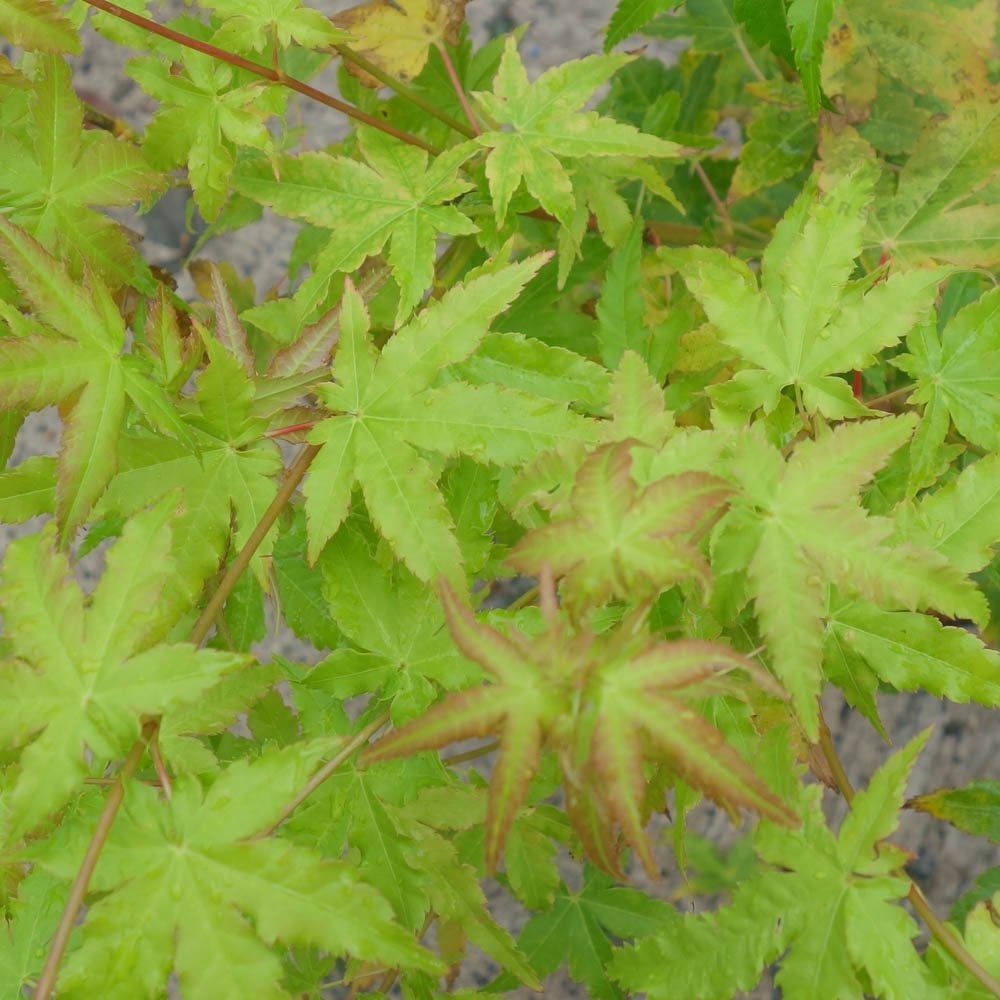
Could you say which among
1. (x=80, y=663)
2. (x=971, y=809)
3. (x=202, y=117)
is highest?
(x=202, y=117)

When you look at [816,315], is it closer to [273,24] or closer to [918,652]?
[918,652]

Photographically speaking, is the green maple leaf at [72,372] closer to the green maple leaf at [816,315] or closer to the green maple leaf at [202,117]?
the green maple leaf at [202,117]

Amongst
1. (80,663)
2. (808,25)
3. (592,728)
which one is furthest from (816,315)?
(80,663)

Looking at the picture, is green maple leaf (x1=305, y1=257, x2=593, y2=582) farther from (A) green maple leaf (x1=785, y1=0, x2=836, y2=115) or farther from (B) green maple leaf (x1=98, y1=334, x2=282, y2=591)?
(A) green maple leaf (x1=785, y1=0, x2=836, y2=115)

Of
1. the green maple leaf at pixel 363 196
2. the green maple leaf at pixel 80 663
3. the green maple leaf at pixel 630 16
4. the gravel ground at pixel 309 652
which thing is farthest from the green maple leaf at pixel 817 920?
the gravel ground at pixel 309 652

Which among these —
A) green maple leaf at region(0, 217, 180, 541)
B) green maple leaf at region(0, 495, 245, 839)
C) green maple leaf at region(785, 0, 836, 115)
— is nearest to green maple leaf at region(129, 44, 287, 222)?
green maple leaf at region(0, 217, 180, 541)
